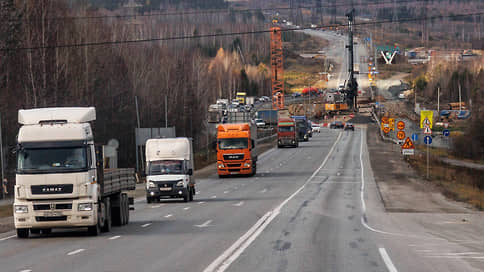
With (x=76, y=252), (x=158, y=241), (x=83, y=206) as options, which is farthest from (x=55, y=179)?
(x=76, y=252)

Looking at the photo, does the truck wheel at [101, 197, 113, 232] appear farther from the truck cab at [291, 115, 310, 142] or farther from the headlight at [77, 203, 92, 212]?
the truck cab at [291, 115, 310, 142]

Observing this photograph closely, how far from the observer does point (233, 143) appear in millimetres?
56312

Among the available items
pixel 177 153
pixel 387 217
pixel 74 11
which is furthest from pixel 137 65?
pixel 387 217

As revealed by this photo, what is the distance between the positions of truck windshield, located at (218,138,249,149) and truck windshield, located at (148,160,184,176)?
63.5 ft

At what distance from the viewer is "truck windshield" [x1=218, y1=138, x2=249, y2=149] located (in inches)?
2208

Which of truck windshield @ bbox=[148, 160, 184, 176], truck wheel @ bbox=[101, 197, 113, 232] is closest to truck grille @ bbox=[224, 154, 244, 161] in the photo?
truck windshield @ bbox=[148, 160, 184, 176]

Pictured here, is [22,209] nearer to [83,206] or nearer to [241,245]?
[83,206]

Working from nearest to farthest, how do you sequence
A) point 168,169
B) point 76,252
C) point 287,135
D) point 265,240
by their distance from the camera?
point 76,252
point 265,240
point 168,169
point 287,135

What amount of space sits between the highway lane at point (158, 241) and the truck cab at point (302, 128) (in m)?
65.7

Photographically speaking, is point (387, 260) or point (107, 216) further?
point (107, 216)

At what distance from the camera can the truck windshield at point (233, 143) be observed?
5609cm

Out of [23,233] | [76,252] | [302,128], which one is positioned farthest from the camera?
[302,128]

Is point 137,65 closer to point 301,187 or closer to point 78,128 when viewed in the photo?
point 301,187

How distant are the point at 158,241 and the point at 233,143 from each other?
35839mm
